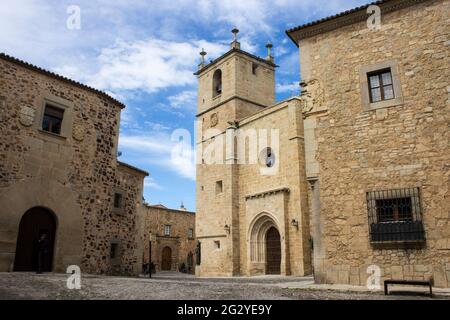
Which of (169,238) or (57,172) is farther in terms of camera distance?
(169,238)

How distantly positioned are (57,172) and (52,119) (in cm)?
175

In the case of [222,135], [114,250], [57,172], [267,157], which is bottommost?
[114,250]

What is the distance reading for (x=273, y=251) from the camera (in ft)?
64.1

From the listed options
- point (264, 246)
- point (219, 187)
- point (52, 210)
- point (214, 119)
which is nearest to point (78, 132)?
point (52, 210)

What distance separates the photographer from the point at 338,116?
9.81m

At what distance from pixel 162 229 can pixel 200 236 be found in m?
11.9

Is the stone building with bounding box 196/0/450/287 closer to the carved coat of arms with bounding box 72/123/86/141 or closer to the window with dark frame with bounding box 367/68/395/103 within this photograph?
the window with dark frame with bounding box 367/68/395/103

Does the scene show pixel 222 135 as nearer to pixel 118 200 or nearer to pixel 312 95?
pixel 118 200

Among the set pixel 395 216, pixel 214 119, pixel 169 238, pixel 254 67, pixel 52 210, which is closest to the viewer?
pixel 395 216

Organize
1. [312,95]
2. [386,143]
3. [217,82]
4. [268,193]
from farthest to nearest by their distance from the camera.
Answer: [217,82] → [268,193] → [312,95] → [386,143]

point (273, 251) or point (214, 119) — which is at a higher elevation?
point (214, 119)

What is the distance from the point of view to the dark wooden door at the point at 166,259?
34.8m

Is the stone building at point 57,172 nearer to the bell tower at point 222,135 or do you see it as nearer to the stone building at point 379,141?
the stone building at point 379,141
